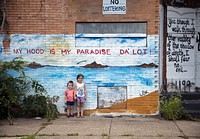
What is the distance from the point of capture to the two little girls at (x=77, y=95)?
34.8 ft

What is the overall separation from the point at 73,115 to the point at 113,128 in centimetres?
224

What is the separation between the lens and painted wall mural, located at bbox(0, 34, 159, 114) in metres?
10.7

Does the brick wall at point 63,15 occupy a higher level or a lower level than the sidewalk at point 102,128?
higher

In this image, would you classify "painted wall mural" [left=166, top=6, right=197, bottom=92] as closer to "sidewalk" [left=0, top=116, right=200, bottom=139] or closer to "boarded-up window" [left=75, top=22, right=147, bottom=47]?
"boarded-up window" [left=75, top=22, right=147, bottom=47]

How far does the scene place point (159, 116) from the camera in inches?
416

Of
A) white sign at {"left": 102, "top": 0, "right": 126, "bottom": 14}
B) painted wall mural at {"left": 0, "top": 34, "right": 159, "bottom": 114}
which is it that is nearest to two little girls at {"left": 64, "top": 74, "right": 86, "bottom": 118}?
painted wall mural at {"left": 0, "top": 34, "right": 159, "bottom": 114}

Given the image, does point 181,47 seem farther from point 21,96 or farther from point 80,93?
point 21,96

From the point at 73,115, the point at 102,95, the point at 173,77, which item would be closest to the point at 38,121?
the point at 73,115

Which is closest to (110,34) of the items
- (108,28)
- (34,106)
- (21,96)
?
(108,28)

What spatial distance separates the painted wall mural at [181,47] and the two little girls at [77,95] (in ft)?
8.90

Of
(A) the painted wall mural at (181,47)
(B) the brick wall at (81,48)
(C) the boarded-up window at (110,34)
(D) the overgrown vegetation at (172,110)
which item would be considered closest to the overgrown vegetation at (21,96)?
(B) the brick wall at (81,48)

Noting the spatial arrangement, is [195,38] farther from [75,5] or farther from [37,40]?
[37,40]

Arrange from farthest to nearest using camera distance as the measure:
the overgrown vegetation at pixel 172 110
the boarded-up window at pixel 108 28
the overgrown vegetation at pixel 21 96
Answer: the boarded-up window at pixel 108 28
the overgrown vegetation at pixel 172 110
the overgrown vegetation at pixel 21 96

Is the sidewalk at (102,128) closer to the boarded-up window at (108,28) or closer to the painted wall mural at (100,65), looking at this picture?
the painted wall mural at (100,65)
